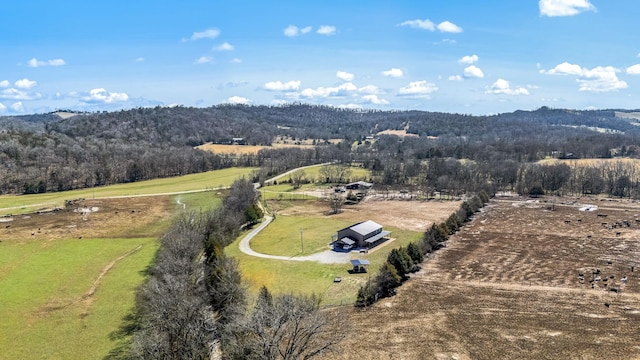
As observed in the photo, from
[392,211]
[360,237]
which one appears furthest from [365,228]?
[392,211]

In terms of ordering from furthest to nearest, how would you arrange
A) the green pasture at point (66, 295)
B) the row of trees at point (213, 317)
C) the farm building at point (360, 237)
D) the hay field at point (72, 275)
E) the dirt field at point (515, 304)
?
the farm building at point (360, 237) < the hay field at point (72, 275) < the green pasture at point (66, 295) < the dirt field at point (515, 304) < the row of trees at point (213, 317)

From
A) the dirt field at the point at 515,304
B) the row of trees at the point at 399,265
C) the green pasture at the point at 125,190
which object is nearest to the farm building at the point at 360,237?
the row of trees at the point at 399,265

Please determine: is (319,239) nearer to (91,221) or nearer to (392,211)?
(392,211)

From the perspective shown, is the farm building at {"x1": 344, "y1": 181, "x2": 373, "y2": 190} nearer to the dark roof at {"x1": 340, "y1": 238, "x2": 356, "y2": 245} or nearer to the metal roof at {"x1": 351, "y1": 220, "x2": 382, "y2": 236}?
the metal roof at {"x1": 351, "y1": 220, "x2": 382, "y2": 236}

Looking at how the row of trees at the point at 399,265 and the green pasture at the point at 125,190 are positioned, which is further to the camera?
the green pasture at the point at 125,190

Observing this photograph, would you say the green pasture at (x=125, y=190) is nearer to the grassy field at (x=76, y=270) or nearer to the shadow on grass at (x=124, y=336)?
the grassy field at (x=76, y=270)

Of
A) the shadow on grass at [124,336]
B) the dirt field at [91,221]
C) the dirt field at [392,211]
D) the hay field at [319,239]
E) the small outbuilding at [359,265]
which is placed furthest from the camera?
the dirt field at [392,211]

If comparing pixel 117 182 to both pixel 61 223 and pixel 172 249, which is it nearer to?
pixel 61 223

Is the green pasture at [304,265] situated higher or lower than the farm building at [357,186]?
lower
